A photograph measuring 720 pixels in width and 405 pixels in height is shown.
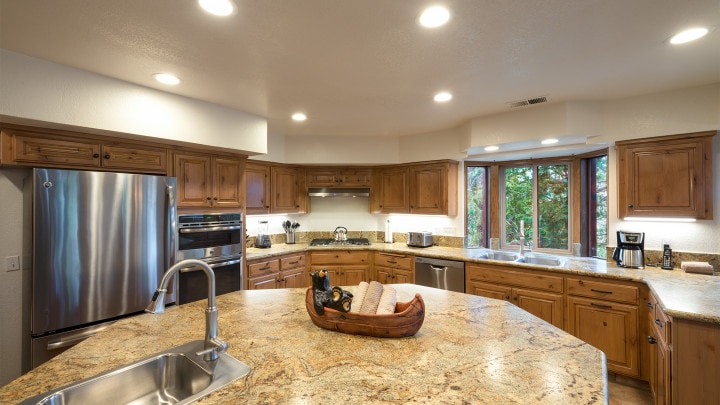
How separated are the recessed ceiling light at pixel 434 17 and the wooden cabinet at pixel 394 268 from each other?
9.31ft

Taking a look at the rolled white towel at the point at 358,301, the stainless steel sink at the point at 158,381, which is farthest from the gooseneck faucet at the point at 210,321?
the rolled white towel at the point at 358,301

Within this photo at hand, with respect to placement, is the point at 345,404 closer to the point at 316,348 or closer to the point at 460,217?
the point at 316,348

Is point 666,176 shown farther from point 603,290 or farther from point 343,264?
point 343,264

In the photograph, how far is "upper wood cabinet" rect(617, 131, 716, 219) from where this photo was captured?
2508 mm

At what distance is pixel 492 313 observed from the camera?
1667mm

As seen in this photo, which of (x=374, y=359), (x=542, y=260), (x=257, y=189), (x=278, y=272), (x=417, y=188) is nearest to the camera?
(x=374, y=359)

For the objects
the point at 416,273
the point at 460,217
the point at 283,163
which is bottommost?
the point at 416,273

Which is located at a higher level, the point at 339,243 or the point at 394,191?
the point at 394,191

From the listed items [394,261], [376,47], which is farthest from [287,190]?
[376,47]

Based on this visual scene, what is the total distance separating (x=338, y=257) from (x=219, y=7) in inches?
128

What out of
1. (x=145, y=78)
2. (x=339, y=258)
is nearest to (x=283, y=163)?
(x=339, y=258)

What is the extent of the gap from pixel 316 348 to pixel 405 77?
6.41 ft

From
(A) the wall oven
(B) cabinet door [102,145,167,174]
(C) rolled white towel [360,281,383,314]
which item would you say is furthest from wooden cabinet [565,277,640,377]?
(B) cabinet door [102,145,167,174]

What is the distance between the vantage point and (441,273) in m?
3.66
